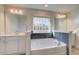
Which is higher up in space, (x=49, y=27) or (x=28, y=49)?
(x=49, y=27)

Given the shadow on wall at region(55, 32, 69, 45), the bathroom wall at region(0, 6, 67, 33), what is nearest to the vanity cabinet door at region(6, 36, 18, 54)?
the bathroom wall at region(0, 6, 67, 33)

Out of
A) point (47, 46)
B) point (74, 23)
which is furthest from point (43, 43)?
point (74, 23)

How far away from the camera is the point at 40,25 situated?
63.3 inches

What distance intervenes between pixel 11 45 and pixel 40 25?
1.93 ft

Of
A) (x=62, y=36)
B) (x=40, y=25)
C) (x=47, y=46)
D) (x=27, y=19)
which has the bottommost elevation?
(x=47, y=46)

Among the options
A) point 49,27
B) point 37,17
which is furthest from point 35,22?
point 49,27

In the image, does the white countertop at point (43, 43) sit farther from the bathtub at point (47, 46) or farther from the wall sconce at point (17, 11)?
the wall sconce at point (17, 11)

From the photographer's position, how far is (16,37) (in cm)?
148

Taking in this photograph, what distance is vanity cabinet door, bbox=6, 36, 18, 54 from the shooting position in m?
1.46

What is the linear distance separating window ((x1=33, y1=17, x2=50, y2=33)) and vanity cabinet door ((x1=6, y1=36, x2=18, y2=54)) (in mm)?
386

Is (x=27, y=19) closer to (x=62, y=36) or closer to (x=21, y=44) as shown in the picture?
(x=21, y=44)

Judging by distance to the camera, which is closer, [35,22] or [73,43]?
[35,22]
